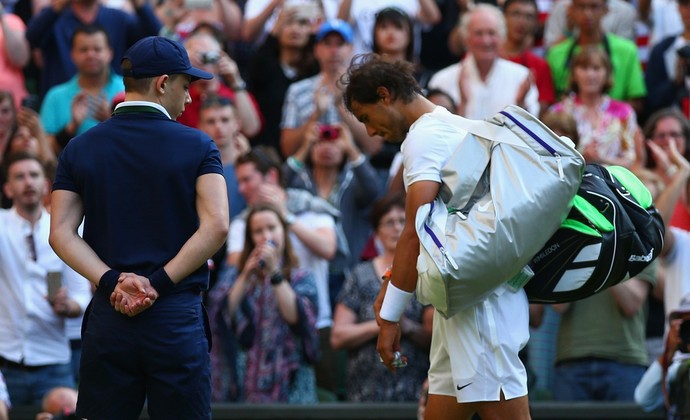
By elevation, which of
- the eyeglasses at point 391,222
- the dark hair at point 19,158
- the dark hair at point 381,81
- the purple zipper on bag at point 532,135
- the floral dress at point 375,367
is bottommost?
the floral dress at point 375,367

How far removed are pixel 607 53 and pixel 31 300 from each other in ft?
16.7

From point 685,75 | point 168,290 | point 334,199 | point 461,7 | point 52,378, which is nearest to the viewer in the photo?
point 168,290

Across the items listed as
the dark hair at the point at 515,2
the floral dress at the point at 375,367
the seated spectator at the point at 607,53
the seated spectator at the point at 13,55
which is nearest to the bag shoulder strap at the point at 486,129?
the floral dress at the point at 375,367

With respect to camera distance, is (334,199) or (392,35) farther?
(392,35)

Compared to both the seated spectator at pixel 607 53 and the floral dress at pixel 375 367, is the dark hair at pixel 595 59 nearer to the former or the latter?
the seated spectator at pixel 607 53

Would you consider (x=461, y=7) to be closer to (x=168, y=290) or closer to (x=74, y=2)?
(x=74, y=2)

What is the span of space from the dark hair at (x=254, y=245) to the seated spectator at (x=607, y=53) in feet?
10.5

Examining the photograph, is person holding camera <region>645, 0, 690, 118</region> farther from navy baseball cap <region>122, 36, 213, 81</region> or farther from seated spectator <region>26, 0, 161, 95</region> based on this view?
navy baseball cap <region>122, 36, 213, 81</region>

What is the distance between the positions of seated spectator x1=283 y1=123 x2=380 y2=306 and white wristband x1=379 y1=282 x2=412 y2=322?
4.05 m

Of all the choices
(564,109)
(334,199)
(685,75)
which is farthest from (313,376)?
(685,75)

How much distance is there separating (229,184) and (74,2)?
8.66 ft

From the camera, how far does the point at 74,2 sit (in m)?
11.1

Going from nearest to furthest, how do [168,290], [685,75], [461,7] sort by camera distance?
[168,290]
[685,75]
[461,7]

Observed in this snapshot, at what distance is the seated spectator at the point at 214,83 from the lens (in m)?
10.4
